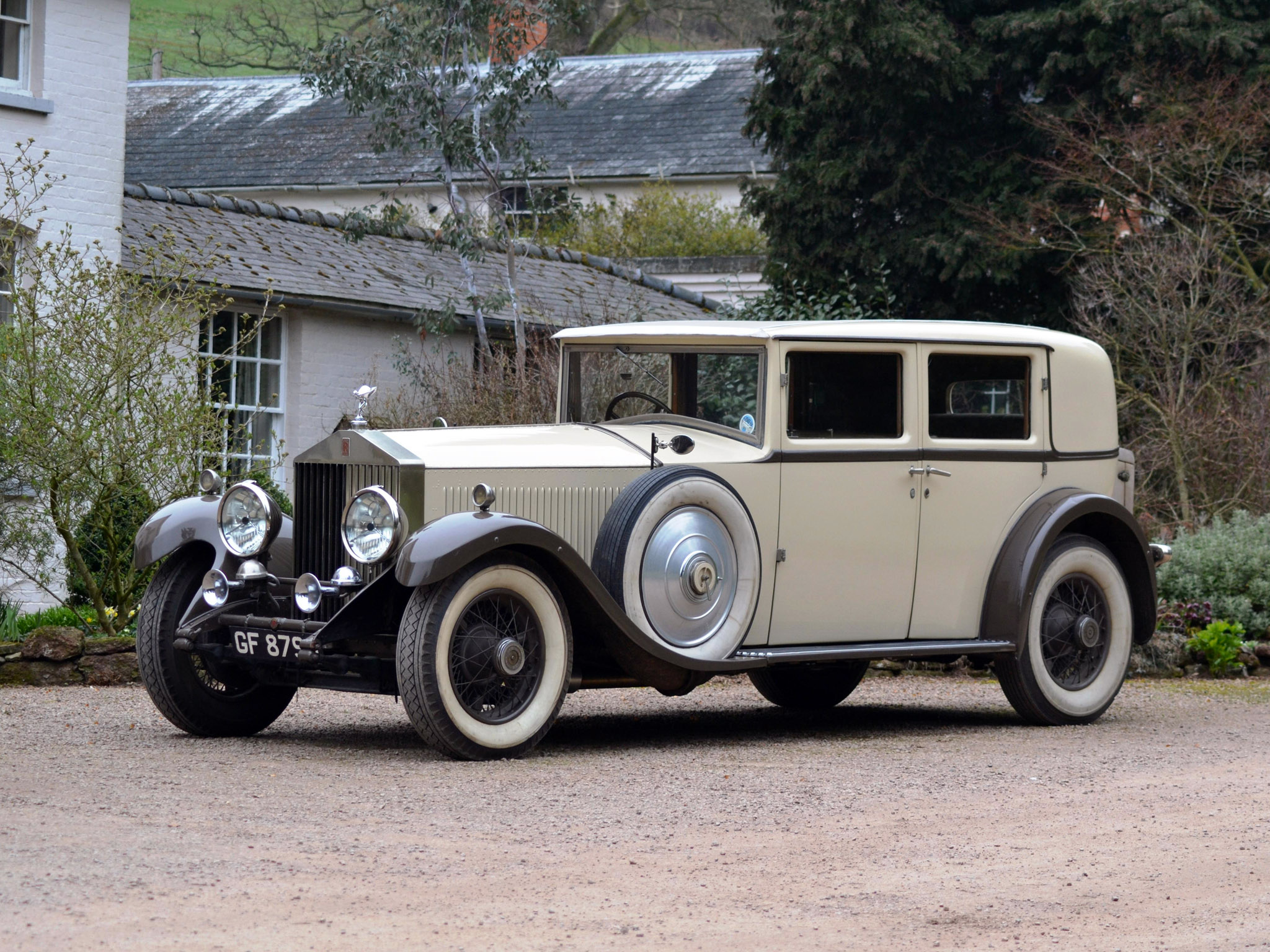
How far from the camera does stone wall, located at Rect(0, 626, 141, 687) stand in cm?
995

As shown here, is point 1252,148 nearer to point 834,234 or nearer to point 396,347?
point 834,234

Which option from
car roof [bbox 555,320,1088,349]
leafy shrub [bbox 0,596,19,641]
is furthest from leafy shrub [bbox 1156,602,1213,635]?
leafy shrub [bbox 0,596,19,641]

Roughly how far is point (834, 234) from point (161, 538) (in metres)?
13.6

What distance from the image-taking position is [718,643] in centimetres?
768

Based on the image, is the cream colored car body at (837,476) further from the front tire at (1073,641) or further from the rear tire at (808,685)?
the rear tire at (808,685)

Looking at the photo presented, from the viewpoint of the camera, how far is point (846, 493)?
8.16 metres

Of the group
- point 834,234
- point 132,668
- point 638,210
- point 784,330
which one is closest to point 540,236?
point 638,210

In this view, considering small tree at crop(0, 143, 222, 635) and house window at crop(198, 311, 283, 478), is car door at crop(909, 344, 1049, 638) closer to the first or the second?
small tree at crop(0, 143, 222, 635)

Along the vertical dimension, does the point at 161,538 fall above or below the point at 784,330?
below

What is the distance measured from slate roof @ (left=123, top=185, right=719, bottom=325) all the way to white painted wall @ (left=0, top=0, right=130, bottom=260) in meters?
0.40

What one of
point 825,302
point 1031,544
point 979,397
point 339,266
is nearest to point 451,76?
point 339,266

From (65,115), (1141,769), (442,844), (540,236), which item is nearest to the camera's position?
(442,844)

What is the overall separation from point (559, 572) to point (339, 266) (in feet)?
32.9

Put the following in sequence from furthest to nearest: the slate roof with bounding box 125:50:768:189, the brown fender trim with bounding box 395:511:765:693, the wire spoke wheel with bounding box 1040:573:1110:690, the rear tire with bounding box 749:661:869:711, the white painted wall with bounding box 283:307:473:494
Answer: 1. the slate roof with bounding box 125:50:768:189
2. the white painted wall with bounding box 283:307:473:494
3. the rear tire with bounding box 749:661:869:711
4. the wire spoke wheel with bounding box 1040:573:1110:690
5. the brown fender trim with bounding box 395:511:765:693
